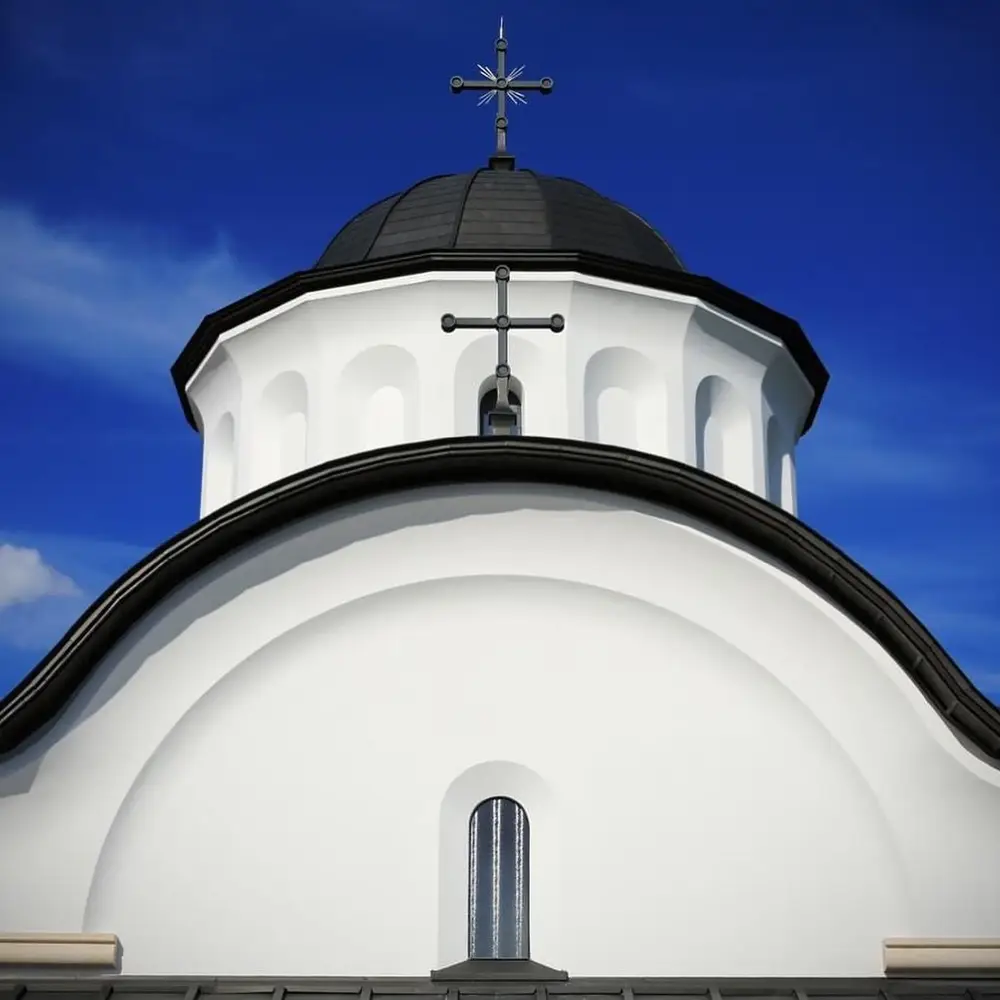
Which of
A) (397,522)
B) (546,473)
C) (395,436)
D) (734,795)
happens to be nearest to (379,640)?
(397,522)

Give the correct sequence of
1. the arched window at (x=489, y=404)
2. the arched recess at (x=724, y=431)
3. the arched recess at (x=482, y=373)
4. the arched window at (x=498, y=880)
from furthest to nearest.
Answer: the arched recess at (x=724, y=431) < the arched window at (x=489, y=404) < the arched recess at (x=482, y=373) < the arched window at (x=498, y=880)

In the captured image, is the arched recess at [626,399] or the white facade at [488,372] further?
the arched recess at [626,399]

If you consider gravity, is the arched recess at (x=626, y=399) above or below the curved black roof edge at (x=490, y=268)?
below

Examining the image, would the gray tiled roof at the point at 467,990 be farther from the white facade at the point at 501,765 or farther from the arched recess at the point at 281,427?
the arched recess at the point at 281,427

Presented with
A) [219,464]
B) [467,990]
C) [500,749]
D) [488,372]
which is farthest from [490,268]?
[467,990]

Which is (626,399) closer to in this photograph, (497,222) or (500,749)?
(497,222)

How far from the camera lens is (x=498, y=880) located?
8.82m

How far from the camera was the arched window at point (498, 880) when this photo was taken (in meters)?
8.73

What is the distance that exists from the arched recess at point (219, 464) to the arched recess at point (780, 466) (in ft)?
13.3

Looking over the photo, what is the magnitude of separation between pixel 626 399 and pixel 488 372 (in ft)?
3.30

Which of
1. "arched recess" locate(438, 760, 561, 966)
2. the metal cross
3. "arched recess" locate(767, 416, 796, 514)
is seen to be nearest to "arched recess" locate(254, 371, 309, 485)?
the metal cross

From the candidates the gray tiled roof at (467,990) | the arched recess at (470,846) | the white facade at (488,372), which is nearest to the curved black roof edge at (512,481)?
the gray tiled roof at (467,990)

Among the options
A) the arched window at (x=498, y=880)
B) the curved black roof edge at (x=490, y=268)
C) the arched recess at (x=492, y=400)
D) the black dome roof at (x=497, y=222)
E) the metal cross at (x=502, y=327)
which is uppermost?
→ the black dome roof at (x=497, y=222)

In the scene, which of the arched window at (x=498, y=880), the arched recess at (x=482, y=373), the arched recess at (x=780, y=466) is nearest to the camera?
the arched window at (x=498, y=880)
